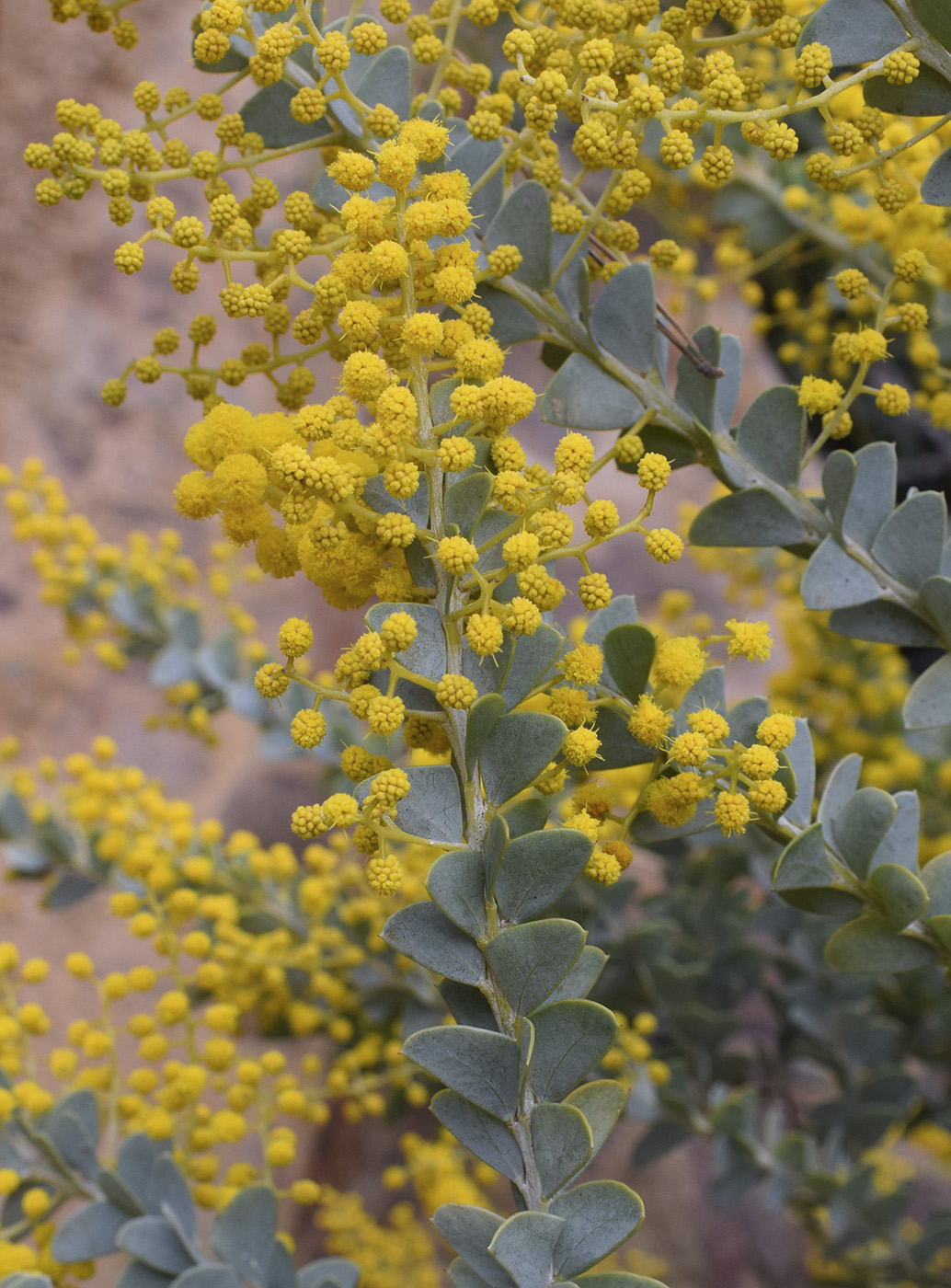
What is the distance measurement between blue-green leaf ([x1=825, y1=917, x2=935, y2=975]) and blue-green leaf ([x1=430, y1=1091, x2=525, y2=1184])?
0.30 meters

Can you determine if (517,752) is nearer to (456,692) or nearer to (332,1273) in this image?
(456,692)

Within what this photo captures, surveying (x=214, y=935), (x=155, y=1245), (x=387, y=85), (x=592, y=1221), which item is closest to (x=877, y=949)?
(x=592, y=1221)

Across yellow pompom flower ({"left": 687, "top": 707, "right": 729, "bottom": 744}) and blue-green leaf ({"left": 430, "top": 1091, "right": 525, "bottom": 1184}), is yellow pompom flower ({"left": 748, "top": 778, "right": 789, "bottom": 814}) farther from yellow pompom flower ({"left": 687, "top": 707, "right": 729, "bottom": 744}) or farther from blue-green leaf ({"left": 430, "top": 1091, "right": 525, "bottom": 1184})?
blue-green leaf ({"left": 430, "top": 1091, "right": 525, "bottom": 1184})

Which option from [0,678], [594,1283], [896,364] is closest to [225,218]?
[594,1283]

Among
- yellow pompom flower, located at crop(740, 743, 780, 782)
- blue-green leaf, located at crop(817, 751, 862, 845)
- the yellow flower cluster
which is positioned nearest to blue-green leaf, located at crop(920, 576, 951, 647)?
blue-green leaf, located at crop(817, 751, 862, 845)

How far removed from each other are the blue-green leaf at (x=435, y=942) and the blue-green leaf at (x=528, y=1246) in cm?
14

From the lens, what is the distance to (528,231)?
0.85 meters

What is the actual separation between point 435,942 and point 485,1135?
5.1 inches

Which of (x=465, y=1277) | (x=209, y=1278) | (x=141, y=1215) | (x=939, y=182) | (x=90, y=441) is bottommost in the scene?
(x=90, y=441)

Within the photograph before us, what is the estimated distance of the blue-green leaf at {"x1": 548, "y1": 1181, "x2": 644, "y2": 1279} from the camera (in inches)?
25.2

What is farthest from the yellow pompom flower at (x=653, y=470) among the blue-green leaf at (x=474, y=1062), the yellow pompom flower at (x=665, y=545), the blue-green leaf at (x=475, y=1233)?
the blue-green leaf at (x=475, y=1233)

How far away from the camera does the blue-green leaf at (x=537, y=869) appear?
2.09 ft

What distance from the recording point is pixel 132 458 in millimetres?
2500

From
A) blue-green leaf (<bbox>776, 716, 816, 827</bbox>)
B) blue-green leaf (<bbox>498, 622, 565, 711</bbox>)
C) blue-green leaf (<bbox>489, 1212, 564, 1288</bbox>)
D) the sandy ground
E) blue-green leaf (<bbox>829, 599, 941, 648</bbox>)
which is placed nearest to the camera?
blue-green leaf (<bbox>489, 1212, 564, 1288</bbox>)
